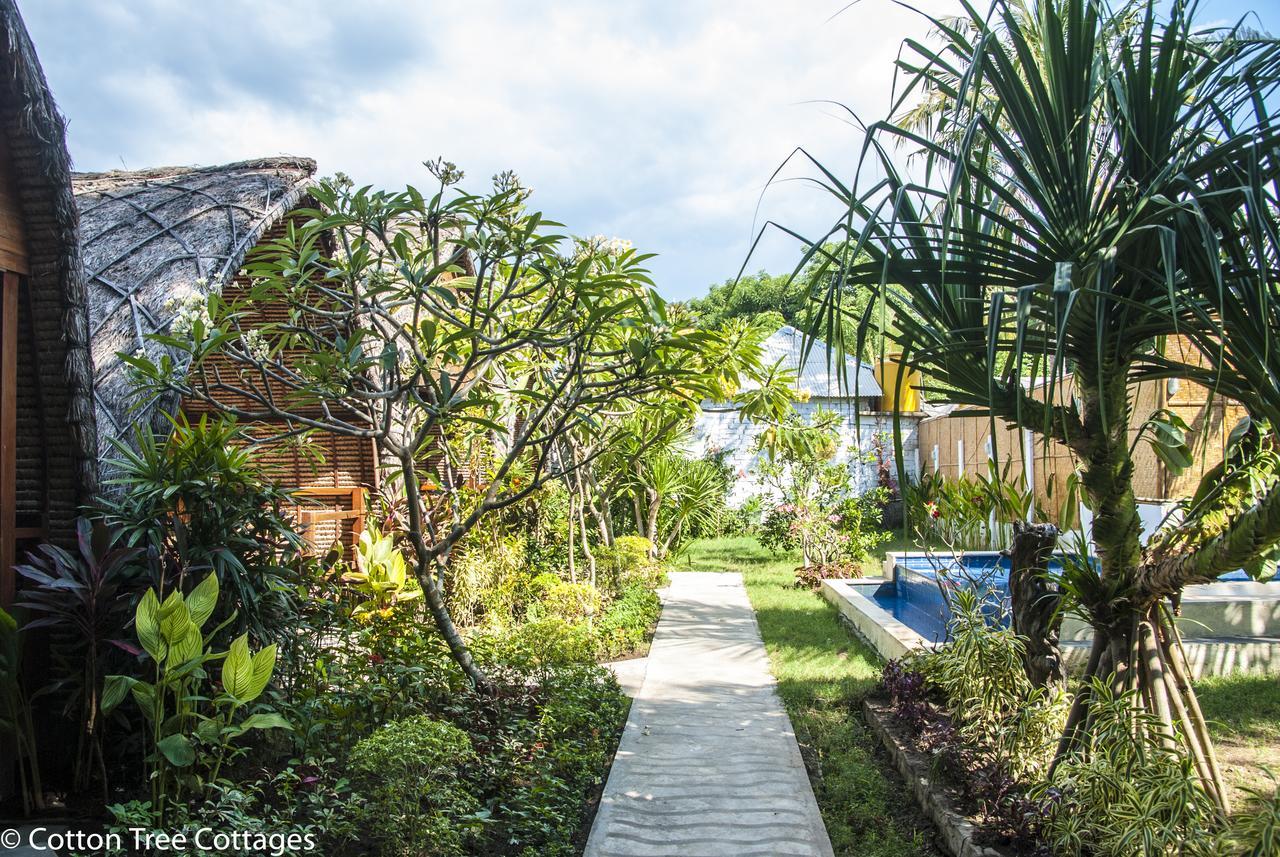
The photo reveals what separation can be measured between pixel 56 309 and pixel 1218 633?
7.41 meters

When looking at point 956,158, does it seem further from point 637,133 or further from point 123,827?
point 637,133

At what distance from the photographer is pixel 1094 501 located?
321 cm

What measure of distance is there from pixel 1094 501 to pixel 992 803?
1.29 metres

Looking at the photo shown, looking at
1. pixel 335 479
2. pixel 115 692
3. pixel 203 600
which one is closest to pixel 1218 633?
pixel 203 600

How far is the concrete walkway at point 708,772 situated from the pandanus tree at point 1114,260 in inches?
52.1

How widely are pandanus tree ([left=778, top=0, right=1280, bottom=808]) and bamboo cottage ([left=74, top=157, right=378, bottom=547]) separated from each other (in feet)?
9.10

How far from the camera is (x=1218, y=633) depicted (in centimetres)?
601

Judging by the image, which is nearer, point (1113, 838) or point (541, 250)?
point (1113, 838)

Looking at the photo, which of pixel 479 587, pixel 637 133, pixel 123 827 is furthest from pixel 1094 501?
pixel 637 133

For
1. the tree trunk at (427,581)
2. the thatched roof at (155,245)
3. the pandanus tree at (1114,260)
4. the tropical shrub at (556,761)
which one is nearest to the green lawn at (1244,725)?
the pandanus tree at (1114,260)

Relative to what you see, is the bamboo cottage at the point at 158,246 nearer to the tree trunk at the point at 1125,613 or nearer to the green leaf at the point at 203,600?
the green leaf at the point at 203,600

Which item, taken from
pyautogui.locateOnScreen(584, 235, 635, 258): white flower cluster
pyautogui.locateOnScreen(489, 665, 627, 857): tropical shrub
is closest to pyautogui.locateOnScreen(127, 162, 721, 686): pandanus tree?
pyautogui.locateOnScreen(489, 665, 627, 857): tropical shrub

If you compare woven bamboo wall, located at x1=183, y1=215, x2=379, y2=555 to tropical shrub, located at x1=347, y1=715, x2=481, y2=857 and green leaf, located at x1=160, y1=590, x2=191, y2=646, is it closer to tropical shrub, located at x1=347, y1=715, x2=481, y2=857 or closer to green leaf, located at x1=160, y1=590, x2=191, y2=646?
green leaf, located at x1=160, y1=590, x2=191, y2=646

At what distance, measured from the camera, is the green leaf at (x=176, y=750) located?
2963 mm
